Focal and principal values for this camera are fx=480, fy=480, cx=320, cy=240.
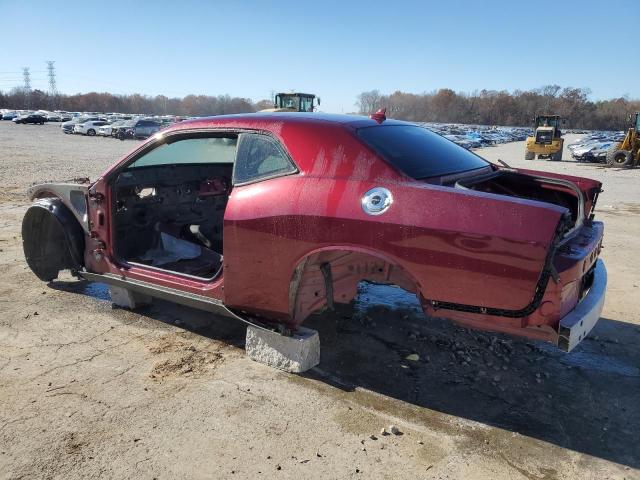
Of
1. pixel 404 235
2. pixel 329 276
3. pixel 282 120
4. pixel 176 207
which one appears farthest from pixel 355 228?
pixel 176 207

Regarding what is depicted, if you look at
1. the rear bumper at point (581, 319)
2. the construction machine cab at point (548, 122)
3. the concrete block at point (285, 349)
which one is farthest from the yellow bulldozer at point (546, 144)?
the concrete block at point (285, 349)

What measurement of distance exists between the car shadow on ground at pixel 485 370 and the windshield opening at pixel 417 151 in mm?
1378

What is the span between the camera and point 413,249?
258 centimetres

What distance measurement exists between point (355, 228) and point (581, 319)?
1.30m

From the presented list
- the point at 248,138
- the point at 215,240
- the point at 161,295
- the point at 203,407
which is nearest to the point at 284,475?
the point at 203,407

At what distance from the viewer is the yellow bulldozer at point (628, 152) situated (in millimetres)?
21969

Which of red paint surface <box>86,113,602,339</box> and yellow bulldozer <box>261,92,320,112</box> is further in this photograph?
yellow bulldozer <box>261,92,320,112</box>

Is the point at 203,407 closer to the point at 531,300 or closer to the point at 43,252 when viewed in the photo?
the point at 531,300

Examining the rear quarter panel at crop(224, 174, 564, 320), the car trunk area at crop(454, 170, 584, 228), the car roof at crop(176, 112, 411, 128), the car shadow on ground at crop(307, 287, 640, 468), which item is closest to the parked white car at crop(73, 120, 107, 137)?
the car roof at crop(176, 112, 411, 128)

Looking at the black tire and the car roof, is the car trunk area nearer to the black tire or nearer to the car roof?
the car roof

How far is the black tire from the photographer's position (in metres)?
21.9

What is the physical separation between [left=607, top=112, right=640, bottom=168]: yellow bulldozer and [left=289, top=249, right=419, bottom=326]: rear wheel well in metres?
23.4

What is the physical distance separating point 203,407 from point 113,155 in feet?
67.5

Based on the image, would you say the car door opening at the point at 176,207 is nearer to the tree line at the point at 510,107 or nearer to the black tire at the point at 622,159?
the black tire at the point at 622,159
